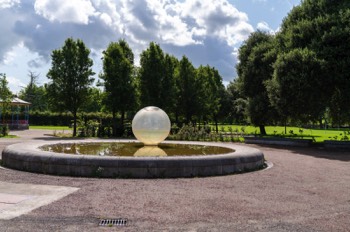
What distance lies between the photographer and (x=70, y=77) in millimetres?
38188

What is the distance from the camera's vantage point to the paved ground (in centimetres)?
677

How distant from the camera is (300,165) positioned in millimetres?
16203

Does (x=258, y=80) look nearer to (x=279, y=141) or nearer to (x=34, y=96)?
(x=279, y=141)

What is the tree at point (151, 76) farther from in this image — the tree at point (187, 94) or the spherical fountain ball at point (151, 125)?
the spherical fountain ball at point (151, 125)

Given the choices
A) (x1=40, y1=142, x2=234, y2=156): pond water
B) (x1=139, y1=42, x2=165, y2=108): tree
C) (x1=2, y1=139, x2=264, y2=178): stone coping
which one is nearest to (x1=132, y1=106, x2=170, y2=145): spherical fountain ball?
(x1=40, y1=142, x2=234, y2=156): pond water

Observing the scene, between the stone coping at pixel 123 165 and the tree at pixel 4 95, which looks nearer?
the stone coping at pixel 123 165

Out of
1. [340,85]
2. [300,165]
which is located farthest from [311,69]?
[300,165]

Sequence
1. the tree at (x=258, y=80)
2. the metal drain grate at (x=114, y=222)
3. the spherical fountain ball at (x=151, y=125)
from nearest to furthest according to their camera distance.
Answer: the metal drain grate at (x=114, y=222)
the spherical fountain ball at (x=151, y=125)
the tree at (x=258, y=80)

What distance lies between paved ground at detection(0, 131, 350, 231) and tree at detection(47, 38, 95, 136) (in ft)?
87.3

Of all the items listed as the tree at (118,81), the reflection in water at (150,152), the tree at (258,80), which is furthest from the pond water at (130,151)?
the tree at (118,81)

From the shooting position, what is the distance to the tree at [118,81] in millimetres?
37219

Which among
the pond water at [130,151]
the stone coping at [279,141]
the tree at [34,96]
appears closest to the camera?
the pond water at [130,151]

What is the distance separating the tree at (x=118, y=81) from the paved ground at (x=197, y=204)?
81.9 ft

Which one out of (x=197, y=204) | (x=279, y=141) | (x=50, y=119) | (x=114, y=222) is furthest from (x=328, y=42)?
(x=50, y=119)
